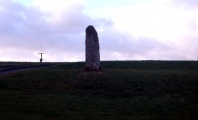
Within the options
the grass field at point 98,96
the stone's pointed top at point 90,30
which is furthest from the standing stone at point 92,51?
the grass field at point 98,96

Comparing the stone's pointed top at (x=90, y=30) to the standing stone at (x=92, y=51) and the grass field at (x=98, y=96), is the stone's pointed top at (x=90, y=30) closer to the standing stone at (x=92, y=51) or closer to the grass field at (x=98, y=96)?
the standing stone at (x=92, y=51)

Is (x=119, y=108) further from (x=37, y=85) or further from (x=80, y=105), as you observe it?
(x=37, y=85)

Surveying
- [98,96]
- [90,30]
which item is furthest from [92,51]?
[98,96]

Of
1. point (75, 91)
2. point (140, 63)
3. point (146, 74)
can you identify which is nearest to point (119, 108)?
point (75, 91)

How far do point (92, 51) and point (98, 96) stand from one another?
9120 millimetres

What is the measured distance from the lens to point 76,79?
3042 centimetres

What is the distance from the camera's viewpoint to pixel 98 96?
25.5m

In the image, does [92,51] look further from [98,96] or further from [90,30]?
[98,96]

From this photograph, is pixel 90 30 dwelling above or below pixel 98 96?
above

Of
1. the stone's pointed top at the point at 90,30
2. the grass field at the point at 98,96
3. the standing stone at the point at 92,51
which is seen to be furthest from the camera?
the stone's pointed top at the point at 90,30

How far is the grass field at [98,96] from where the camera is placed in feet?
62.8

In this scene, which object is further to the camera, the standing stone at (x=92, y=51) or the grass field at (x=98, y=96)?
the standing stone at (x=92, y=51)

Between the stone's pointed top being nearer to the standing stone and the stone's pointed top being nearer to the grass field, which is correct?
the standing stone

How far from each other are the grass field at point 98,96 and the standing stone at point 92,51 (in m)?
1.09
